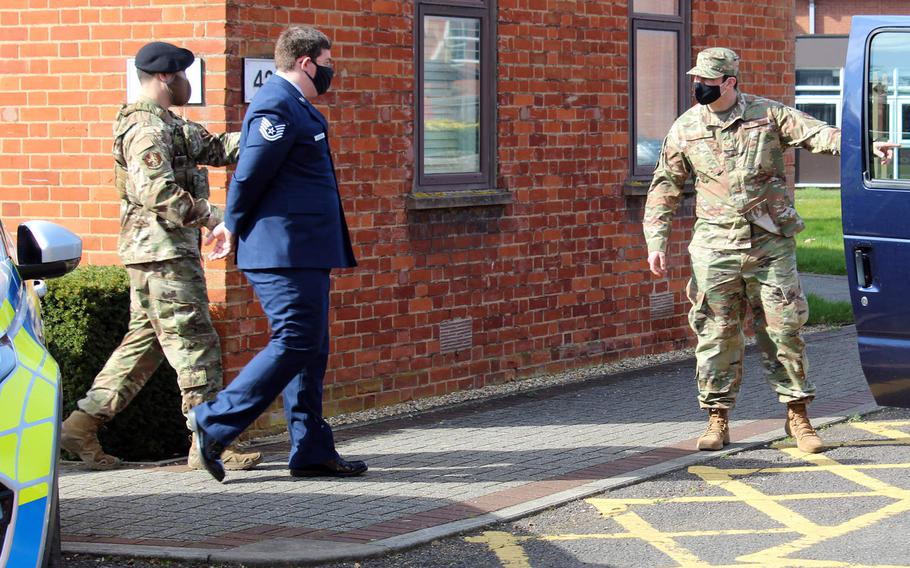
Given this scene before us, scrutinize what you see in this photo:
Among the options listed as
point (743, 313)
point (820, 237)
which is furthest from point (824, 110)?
point (743, 313)

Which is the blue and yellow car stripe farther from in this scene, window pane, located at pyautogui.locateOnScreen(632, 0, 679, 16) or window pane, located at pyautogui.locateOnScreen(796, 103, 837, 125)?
window pane, located at pyautogui.locateOnScreen(796, 103, 837, 125)

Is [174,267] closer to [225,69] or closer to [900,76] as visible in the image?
[225,69]

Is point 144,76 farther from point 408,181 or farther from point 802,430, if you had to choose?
point 802,430

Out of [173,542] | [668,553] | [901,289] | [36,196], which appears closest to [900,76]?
[901,289]

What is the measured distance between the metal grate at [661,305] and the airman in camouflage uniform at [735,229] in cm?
380

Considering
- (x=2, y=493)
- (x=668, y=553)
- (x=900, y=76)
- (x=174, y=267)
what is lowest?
(x=668, y=553)

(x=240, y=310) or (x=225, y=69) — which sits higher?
(x=225, y=69)

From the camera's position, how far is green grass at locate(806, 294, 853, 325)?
1409 centimetres

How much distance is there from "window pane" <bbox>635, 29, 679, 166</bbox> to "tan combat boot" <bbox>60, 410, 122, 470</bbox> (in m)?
5.44

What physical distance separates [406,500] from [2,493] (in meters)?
2.85

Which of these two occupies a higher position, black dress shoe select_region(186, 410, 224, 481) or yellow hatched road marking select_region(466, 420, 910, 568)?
black dress shoe select_region(186, 410, 224, 481)

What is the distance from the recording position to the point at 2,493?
14.1 feet

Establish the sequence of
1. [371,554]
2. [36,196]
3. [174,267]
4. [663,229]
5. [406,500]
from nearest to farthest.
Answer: [371,554], [406,500], [174,267], [663,229], [36,196]

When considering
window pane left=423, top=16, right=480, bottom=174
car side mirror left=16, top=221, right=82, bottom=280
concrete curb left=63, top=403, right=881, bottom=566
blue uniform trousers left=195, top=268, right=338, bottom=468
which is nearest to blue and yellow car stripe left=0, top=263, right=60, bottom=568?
car side mirror left=16, top=221, right=82, bottom=280
